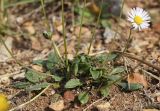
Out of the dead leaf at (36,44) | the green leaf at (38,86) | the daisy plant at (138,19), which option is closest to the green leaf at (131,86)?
the daisy plant at (138,19)

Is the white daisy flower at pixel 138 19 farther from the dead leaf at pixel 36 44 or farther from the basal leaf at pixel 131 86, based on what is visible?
the dead leaf at pixel 36 44

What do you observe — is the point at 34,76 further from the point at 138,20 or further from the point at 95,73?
the point at 138,20

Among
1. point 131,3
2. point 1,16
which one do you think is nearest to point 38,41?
point 1,16

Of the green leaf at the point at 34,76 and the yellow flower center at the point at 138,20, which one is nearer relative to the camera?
the yellow flower center at the point at 138,20

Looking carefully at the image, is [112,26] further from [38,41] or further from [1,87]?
[1,87]

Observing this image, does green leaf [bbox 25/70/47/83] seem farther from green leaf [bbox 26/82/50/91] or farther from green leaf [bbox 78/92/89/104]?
green leaf [bbox 78/92/89/104]

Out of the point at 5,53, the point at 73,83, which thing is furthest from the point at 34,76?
the point at 5,53

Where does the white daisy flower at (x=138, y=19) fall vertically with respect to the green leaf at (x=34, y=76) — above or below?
above
